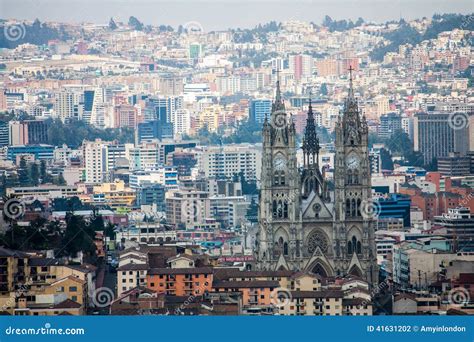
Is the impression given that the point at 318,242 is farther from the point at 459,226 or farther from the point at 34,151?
the point at 34,151

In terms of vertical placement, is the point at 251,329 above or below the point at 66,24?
below

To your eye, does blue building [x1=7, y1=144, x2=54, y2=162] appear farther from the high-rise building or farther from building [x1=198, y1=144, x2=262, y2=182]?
building [x1=198, y1=144, x2=262, y2=182]

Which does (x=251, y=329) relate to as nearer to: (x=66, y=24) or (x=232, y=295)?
(x=232, y=295)

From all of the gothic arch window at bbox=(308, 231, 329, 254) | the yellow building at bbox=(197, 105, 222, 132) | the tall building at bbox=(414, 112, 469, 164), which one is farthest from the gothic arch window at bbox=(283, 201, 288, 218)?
the yellow building at bbox=(197, 105, 222, 132)

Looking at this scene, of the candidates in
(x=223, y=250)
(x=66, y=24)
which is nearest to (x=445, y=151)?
(x=66, y=24)

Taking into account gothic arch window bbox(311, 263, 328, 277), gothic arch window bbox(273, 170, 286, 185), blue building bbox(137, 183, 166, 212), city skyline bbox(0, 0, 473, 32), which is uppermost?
city skyline bbox(0, 0, 473, 32)

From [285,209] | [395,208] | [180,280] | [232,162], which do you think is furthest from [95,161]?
[180,280]
